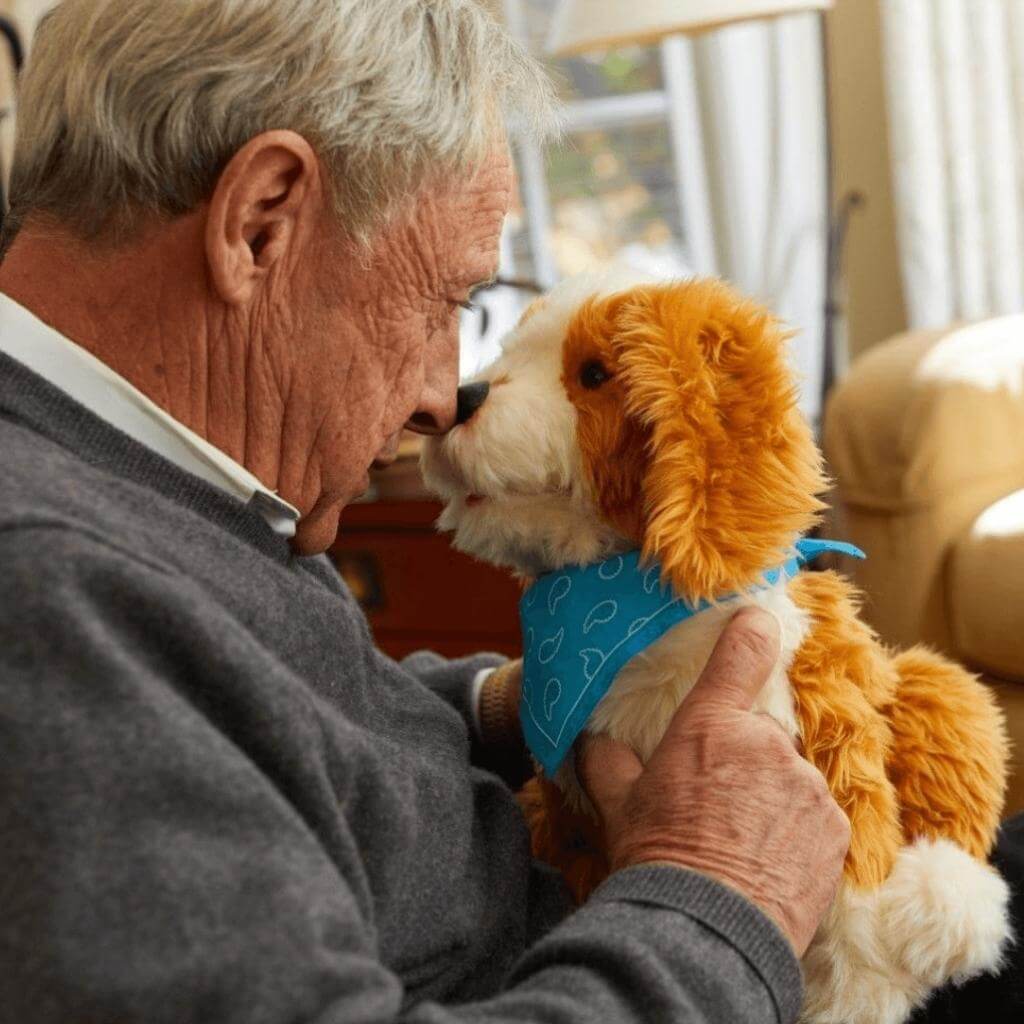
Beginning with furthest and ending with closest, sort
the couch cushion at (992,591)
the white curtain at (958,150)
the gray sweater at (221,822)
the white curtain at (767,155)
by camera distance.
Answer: the white curtain at (767,155), the white curtain at (958,150), the couch cushion at (992,591), the gray sweater at (221,822)

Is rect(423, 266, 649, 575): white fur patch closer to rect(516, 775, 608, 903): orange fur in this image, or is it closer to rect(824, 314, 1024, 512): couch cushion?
rect(516, 775, 608, 903): orange fur

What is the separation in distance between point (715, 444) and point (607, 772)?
8.9 inches

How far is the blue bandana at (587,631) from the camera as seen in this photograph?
0.85 m

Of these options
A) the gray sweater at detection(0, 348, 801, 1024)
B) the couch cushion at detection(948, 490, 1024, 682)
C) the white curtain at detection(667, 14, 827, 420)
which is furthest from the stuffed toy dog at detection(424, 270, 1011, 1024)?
the white curtain at detection(667, 14, 827, 420)

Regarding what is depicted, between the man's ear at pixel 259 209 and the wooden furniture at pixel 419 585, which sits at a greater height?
the man's ear at pixel 259 209

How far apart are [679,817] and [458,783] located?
18cm

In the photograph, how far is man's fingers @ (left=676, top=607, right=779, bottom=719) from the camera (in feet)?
2.64

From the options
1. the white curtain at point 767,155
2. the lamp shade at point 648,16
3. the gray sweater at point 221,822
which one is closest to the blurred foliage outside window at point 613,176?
the white curtain at point 767,155

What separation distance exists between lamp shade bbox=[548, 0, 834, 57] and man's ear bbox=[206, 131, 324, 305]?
4.15 ft

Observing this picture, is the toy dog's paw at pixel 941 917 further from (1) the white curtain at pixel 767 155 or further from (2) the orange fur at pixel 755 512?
(1) the white curtain at pixel 767 155

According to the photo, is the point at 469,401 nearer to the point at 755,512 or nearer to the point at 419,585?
the point at 755,512

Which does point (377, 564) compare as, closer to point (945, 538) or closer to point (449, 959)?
point (945, 538)

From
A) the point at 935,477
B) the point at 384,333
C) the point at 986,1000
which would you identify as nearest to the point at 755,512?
the point at 384,333

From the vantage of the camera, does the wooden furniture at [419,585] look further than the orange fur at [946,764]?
Yes
